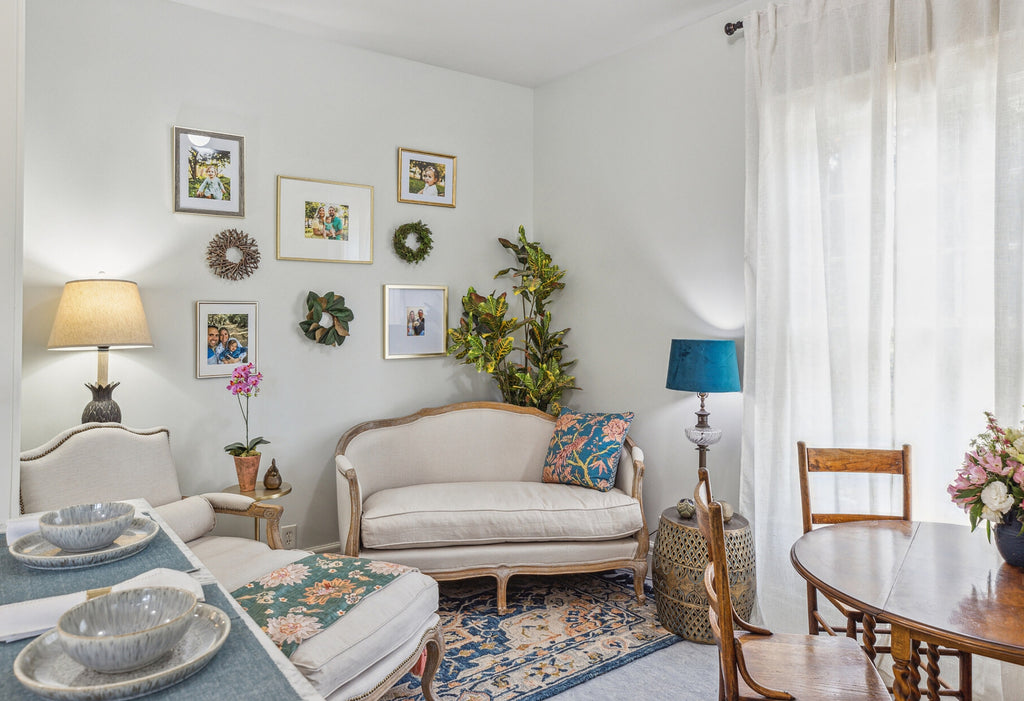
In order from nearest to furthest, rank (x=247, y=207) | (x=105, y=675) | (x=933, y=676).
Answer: (x=105, y=675) → (x=933, y=676) → (x=247, y=207)

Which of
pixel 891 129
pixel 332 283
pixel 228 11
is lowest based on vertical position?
pixel 332 283

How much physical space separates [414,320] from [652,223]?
1.54 meters

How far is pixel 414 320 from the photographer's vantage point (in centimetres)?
407

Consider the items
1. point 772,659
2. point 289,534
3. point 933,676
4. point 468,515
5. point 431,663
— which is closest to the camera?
point 772,659

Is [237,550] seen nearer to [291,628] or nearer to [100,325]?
[291,628]

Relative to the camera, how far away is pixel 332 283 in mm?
3777

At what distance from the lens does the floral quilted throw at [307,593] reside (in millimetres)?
1917

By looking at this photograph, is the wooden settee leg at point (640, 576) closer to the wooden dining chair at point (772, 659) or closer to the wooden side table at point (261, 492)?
the wooden dining chair at point (772, 659)

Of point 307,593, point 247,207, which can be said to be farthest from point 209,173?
point 307,593

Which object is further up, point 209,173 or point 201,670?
point 209,173

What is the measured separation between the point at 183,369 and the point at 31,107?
1.33 meters

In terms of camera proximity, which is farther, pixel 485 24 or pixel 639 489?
pixel 485 24

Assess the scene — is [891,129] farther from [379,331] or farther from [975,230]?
[379,331]

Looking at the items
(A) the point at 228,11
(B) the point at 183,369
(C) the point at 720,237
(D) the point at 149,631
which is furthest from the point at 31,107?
(C) the point at 720,237
